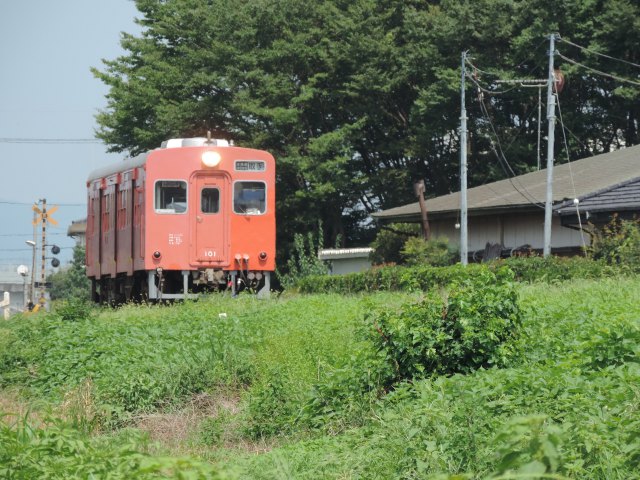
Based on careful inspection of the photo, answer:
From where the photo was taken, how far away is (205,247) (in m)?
21.5

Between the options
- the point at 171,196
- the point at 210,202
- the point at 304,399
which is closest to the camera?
the point at 304,399

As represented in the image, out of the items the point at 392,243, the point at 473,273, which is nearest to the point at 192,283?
the point at 473,273

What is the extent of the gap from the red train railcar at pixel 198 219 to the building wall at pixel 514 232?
8456mm

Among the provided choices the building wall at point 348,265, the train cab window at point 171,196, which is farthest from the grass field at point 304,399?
the building wall at point 348,265

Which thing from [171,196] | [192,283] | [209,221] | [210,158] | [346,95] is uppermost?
[346,95]

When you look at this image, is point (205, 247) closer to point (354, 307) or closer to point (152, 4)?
point (354, 307)

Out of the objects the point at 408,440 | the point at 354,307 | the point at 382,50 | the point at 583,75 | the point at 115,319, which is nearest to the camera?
the point at 408,440

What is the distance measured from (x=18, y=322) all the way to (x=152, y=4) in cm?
2886

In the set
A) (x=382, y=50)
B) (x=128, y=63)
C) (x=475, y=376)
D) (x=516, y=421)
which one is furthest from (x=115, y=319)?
(x=128, y=63)

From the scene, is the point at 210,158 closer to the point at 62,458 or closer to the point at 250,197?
the point at 250,197

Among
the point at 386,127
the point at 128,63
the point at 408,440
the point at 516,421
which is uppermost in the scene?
the point at 128,63

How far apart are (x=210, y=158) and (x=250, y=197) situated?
128 cm

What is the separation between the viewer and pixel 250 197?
22.1m

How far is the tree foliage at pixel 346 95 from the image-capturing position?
3881cm
